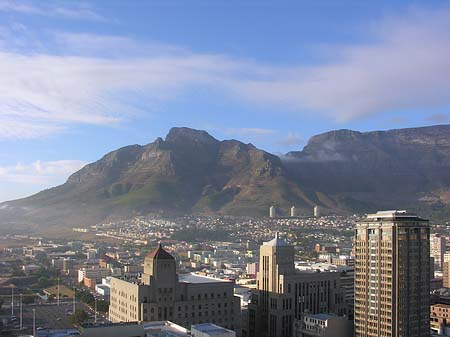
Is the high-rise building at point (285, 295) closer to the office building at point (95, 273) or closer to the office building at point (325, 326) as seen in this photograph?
the office building at point (325, 326)

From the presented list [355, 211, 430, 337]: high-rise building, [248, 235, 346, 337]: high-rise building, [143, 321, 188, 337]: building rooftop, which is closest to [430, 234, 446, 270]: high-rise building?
[248, 235, 346, 337]: high-rise building

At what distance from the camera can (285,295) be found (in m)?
56.8

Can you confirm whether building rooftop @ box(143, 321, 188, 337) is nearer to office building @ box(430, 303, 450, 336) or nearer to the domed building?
the domed building

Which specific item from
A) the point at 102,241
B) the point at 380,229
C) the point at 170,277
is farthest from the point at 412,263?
the point at 102,241

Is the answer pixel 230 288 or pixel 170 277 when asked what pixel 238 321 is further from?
pixel 170 277

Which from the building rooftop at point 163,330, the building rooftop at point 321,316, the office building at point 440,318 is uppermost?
the building rooftop at point 163,330

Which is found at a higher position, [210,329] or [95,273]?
[210,329]

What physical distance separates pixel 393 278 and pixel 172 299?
17737 mm

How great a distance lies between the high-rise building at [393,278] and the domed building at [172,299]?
11.1m

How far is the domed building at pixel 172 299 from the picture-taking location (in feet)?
175

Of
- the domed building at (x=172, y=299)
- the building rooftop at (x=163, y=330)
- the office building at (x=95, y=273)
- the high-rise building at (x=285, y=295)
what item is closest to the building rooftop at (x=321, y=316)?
the high-rise building at (x=285, y=295)

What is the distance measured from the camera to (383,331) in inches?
1964

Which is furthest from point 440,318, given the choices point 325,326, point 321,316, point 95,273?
point 95,273

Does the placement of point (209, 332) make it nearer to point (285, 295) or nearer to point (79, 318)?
point (285, 295)
